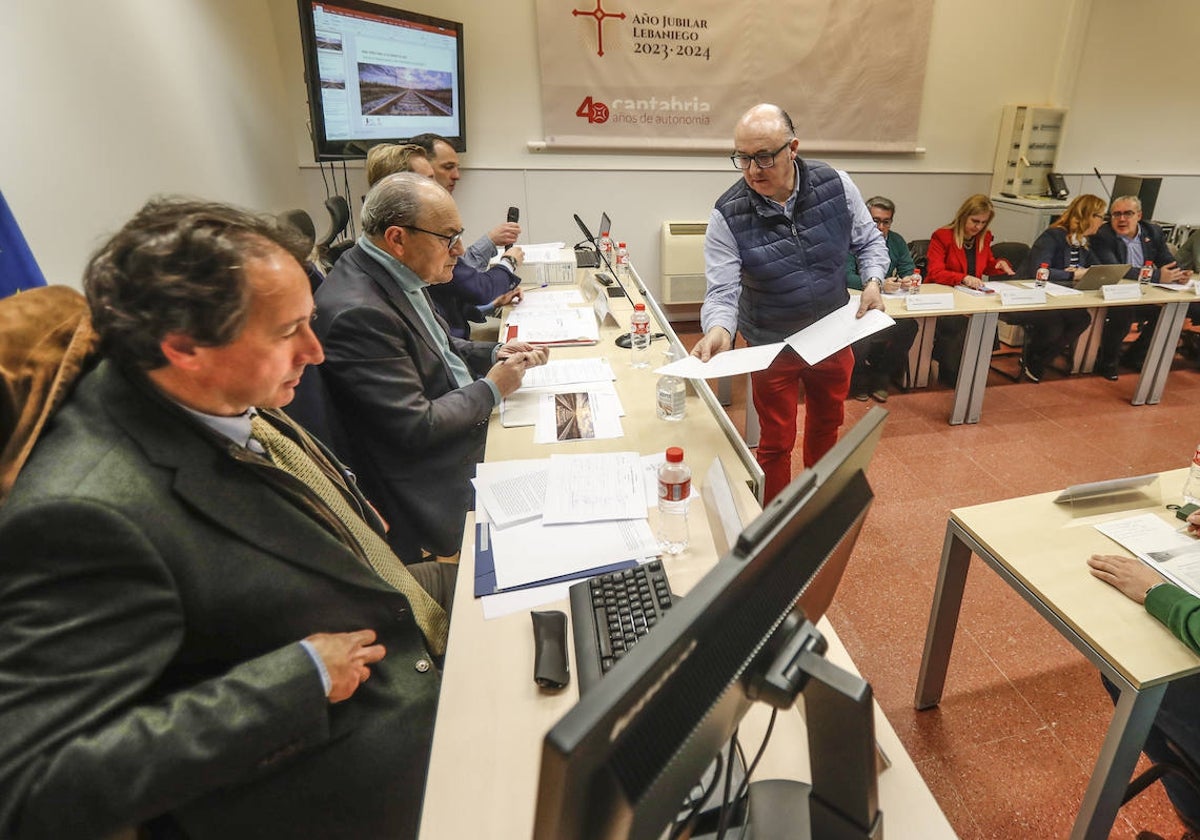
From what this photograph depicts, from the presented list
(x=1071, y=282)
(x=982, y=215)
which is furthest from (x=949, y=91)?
(x=1071, y=282)

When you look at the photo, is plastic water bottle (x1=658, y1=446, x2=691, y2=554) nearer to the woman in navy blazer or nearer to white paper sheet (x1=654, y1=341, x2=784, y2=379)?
white paper sheet (x1=654, y1=341, x2=784, y2=379)

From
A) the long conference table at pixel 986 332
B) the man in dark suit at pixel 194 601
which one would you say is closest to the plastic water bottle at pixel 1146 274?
the long conference table at pixel 986 332

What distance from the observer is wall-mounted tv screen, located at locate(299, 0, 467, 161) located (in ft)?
10.3

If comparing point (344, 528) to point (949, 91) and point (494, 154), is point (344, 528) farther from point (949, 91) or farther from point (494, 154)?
point (949, 91)

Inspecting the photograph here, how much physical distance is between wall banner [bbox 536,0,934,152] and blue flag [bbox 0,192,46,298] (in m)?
3.59

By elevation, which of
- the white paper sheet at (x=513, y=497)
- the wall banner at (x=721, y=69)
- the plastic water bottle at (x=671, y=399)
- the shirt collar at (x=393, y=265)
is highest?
the wall banner at (x=721, y=69)

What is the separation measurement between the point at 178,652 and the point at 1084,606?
153 cm

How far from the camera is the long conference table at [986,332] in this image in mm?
3191

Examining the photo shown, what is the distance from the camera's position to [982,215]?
3732 millimetres

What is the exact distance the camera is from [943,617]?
1558 mm

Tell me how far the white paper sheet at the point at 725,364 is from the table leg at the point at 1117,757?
99 cm

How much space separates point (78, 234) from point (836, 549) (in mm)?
2234

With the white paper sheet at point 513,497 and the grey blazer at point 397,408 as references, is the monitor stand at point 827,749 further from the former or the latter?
the grey blazer at point 397,408

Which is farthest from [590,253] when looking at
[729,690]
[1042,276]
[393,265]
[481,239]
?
[729,690]
